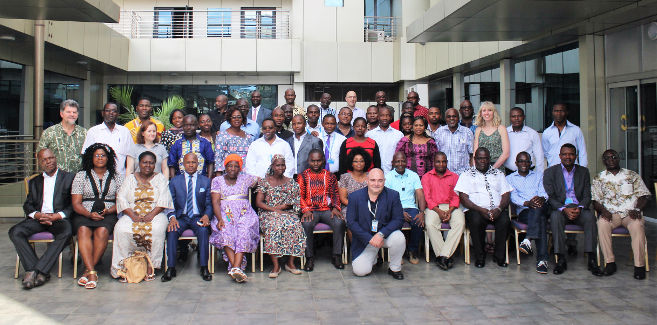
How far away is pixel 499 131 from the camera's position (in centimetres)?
686

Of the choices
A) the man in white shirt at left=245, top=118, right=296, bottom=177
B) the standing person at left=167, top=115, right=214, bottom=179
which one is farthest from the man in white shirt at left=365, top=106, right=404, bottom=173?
the standing person at left=167, top=115, right=214, bottom=179

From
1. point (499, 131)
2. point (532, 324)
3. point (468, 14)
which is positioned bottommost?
point (532, 324)

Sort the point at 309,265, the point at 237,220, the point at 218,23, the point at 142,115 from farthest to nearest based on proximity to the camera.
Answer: the point at 218,23 → the point at 142,115 → the point at 309,265 → the point at 237,220

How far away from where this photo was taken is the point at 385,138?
23.9ft

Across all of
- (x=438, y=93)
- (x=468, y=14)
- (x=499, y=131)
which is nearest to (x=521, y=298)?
(x=499, y=131)

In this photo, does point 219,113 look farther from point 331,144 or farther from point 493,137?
point 493,137

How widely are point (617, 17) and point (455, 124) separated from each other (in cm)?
371

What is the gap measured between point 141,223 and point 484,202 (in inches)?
163

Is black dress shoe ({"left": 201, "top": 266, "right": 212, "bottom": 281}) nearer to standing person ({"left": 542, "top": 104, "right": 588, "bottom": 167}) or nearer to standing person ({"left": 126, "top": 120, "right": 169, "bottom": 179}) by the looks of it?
standing person ({"left": 126, "top": 120, "right": 169, "bottom": 179})

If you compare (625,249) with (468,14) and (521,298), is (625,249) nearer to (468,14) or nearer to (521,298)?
(521,298)

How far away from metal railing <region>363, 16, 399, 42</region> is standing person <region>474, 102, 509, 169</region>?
1148 centimetres

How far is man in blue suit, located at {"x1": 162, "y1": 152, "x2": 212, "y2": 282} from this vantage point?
5738mm

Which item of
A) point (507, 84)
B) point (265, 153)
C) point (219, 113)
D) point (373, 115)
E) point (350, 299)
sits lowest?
point (350, 299)

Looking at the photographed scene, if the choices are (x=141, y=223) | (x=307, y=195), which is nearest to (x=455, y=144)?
(x=307, y=195)
